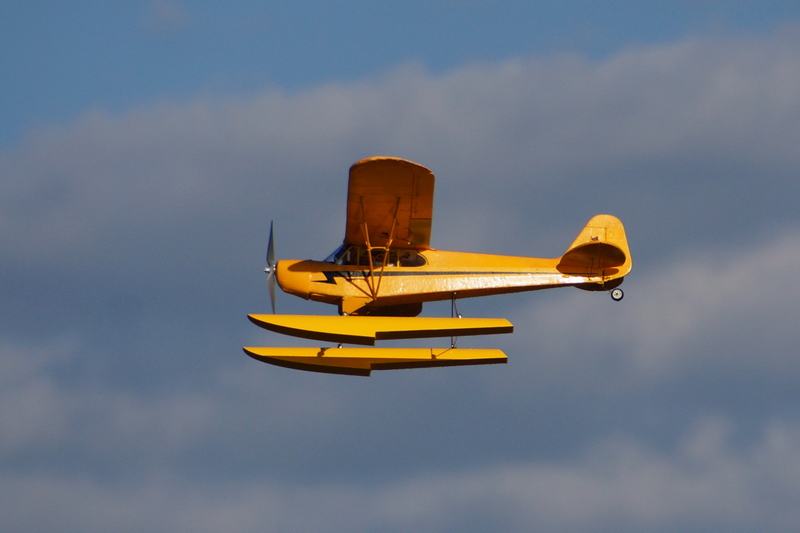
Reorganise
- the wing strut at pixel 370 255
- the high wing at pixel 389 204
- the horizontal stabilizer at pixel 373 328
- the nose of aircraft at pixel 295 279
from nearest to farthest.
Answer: the horizontal stabilizer at pixel 373 328
the high wing at pixel 389 204
the wing strut at pixel 370 255
the nose of aircraft at pixel 295 279

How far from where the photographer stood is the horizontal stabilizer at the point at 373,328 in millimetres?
18453

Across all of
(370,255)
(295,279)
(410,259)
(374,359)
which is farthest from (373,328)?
(295,279)

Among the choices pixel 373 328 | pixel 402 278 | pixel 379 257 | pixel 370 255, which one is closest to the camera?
pixel 373 328

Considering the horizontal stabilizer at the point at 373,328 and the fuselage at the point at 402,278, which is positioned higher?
the fuselage at the point at 402,278

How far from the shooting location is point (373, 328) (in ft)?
61.7

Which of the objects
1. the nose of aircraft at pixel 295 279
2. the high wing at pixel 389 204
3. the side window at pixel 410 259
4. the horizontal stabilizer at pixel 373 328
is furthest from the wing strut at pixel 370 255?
the horizontal stabilizer at pixel 373 328

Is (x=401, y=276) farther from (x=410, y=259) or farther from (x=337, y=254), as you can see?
(x=337, y=254)

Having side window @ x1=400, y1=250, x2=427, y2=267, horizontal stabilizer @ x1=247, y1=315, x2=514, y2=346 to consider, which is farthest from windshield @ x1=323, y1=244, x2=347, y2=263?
horizontal stabilizer @ x1=247, y1=315, x2=514, y2=346

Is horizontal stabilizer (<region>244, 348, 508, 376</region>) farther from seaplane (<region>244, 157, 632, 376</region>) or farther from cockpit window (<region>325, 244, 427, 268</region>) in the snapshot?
cockpit window (<region>325, 244, 427, 268</region>)

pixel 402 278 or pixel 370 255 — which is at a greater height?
pixel 370 255

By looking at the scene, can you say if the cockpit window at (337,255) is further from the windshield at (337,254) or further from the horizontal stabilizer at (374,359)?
the horizontal stabilizer at (374,359)

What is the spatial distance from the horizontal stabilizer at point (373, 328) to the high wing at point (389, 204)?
214cm

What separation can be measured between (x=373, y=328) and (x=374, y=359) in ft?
8.05

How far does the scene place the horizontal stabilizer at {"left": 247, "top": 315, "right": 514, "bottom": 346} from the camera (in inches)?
727
